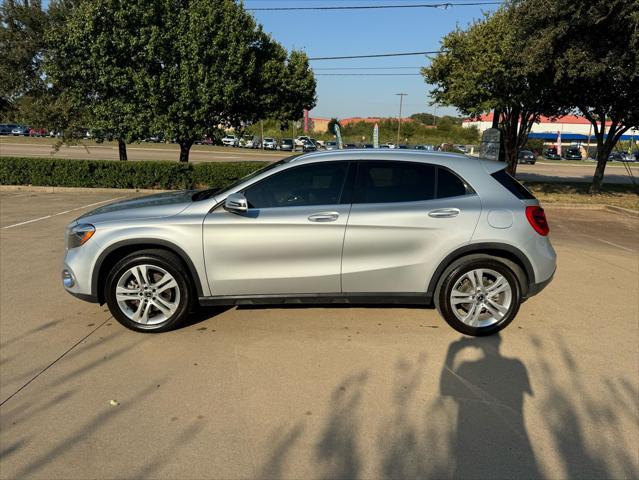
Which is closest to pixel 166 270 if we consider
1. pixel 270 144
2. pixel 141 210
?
pixel 141 210

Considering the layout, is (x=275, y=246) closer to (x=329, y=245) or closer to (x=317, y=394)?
(x=329, y=245)

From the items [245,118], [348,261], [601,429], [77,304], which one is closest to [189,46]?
[245,118]

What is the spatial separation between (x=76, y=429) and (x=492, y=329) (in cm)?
332

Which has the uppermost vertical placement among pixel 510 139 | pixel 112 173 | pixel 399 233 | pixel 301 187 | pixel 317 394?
pixel 510 139

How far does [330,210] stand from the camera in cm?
408

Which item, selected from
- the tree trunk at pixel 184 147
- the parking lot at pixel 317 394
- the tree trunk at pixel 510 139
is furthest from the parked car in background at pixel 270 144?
the parking lot at pixel 317 394

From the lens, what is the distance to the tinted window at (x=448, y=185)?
4.21m

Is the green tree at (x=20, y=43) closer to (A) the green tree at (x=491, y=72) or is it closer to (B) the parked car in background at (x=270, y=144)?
(A) the green tree at (x=491, y=72)

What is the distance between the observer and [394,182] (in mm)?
4238

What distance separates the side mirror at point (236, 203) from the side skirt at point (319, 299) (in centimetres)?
76

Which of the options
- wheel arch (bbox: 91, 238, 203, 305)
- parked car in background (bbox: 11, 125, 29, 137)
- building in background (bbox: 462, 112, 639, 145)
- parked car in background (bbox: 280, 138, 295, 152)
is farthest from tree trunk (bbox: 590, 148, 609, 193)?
building in background (bbox: 462, 112, 639, 145)

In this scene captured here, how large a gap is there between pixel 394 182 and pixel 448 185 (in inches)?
19.2

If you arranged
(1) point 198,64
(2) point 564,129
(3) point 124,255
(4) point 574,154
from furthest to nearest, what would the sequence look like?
(2) point 564,129 → (4) point 574,154 → (1) point 198,64 → (3) point 124,255

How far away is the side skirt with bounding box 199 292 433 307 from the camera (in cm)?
413
